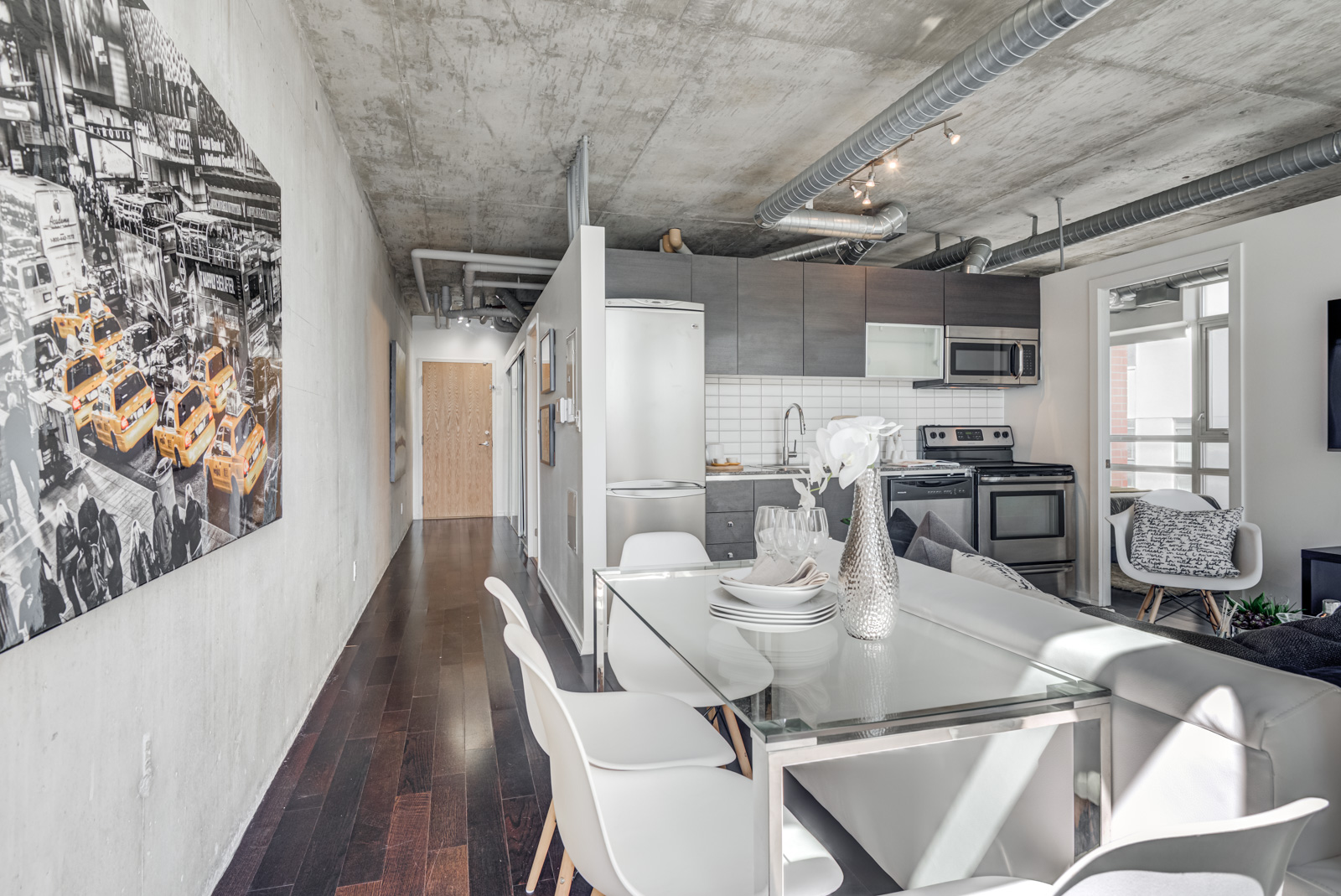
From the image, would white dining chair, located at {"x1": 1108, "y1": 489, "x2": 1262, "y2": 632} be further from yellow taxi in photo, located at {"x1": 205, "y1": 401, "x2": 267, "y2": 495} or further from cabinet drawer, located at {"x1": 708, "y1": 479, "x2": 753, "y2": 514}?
yellow taxi in photo, located at {"x1": 205, "y1": 401, "x2": 267, "y2": 495}

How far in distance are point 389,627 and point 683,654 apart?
325 centimetres

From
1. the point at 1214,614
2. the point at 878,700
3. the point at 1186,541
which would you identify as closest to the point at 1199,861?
the point at 878,700

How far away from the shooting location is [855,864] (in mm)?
1813

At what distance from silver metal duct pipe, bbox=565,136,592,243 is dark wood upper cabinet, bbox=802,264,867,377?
1.66m

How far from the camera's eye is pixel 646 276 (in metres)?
4.46

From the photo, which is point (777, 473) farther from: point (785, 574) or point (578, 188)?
point (785, 574)

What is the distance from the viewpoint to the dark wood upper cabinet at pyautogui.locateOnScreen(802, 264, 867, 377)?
4.89 m

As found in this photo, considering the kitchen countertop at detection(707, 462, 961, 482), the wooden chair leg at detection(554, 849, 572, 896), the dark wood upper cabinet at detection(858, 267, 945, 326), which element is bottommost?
the wooden chair leg at detection(554, 849, 572, 896)

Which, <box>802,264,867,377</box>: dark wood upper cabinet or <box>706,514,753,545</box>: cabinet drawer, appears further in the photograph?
<box>802,264,867,377</box>: dark wood upper cabinet

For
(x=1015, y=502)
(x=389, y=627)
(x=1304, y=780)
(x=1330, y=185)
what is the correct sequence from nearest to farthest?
(x=1304, y=780) → (x=389, y=627) → (x=1330, y=185) → (x=1015, y=502)

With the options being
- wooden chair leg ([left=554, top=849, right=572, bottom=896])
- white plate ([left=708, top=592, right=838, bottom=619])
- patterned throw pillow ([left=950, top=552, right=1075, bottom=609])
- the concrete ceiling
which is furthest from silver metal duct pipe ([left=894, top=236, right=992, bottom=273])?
wooden chair leg ([left=554, top=849, right=572, bottom=896])

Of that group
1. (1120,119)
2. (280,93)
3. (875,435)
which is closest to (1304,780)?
(875,435)

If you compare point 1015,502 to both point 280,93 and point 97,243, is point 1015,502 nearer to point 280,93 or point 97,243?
point 280,93

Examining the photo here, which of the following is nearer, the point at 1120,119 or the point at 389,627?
the point at 1120,119
